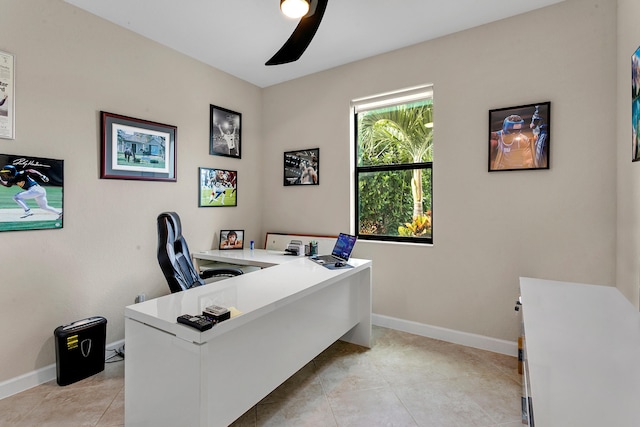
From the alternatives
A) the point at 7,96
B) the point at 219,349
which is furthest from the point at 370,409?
the point at 7,96

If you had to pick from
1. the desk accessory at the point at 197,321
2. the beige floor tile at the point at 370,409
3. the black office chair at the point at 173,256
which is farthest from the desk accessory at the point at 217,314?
the beige floor tile at the point at 370,409

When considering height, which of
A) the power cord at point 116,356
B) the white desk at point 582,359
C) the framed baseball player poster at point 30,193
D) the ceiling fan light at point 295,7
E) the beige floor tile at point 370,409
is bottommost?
the beige floor tile at point 370,409

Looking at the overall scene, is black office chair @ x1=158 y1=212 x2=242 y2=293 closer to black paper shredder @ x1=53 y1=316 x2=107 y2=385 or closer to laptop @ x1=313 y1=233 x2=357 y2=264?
black paper shredder @ x1=53 y1=316 x2=107 y2=385

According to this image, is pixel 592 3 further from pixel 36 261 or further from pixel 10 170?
pixel 36 261

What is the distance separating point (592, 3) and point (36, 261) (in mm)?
4416

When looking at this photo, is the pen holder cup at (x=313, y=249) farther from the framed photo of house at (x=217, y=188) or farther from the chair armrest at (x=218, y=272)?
the framed photo of house at (x=217, y=188)

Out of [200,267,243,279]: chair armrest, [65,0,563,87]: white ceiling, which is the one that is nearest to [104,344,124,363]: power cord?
[200,267,243,279]: chair armrest

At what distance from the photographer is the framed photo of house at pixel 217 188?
342cm

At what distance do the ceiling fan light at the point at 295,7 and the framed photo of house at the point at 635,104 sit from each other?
5.72 ft

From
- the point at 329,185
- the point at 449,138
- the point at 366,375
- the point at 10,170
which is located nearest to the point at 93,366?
the point at 10,170

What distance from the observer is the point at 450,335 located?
290 cm

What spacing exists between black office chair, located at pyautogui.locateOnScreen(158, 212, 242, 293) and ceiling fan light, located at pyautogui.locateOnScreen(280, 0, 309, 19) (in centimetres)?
146

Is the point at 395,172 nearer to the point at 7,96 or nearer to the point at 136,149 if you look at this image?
the point at 136,149

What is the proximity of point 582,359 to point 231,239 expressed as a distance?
3303mm
